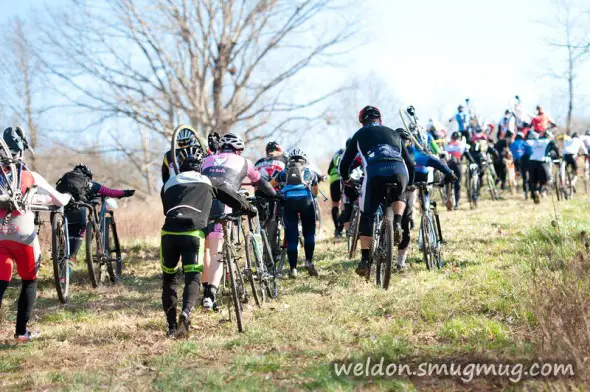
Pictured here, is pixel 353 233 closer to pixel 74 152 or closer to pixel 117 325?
pixel 117 325

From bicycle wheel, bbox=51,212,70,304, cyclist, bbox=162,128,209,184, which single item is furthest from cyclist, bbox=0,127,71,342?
cyclist, bbox=162,128,209,184

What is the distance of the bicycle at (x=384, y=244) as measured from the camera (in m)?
7.71

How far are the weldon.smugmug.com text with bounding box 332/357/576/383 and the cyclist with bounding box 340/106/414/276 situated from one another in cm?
316

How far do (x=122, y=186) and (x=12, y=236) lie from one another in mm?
26838

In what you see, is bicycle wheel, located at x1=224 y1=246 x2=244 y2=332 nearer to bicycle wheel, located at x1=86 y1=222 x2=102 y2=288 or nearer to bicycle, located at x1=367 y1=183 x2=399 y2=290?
bicycle, located at x1=367 y1=183 x2=399 y2=290

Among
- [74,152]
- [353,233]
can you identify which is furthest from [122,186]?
[353,233]

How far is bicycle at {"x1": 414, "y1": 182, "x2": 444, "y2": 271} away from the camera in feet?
29.6

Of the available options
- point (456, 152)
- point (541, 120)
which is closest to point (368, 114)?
point (456, 152)

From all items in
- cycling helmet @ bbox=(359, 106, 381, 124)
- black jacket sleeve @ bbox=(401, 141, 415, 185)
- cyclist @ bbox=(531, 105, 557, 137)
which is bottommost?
black jacket sleeve @ bbox=(401, 141, 415, 185)

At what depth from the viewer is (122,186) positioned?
32906 millimetres

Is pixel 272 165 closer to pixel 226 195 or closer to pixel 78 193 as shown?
pixel 78 193

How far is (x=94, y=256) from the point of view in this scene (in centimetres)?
1007

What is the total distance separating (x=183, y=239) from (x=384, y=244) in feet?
8.24

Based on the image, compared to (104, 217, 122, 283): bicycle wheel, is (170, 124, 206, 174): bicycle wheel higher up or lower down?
higher up
